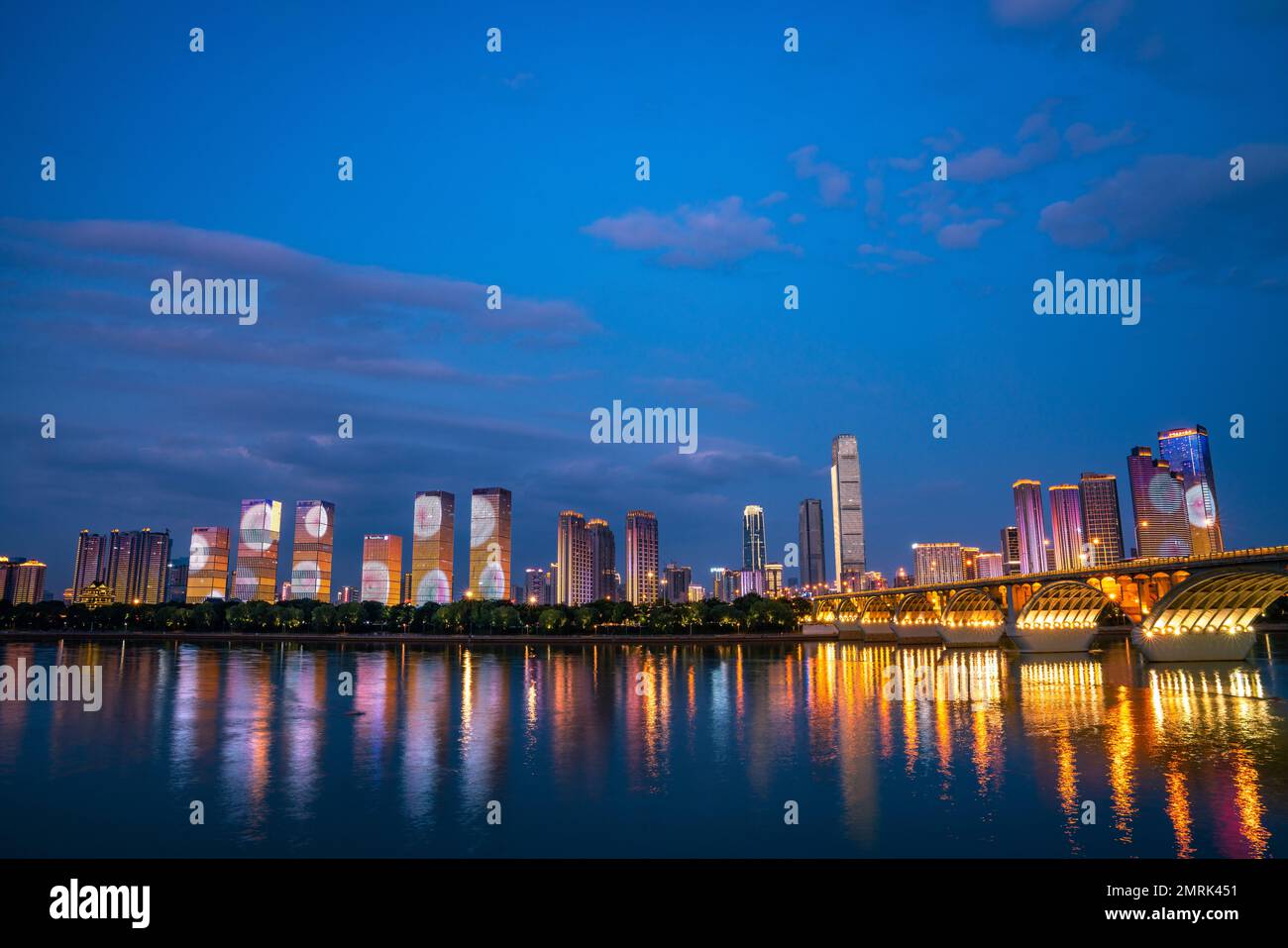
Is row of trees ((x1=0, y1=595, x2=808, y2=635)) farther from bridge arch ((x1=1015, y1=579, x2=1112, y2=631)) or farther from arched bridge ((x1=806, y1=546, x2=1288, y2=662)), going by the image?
bridge arch ((x1=1015, y1=579, x2=1112, y2=631))

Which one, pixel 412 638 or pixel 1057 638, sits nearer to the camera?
pixel 1057 638

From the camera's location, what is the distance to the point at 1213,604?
81.0 meters

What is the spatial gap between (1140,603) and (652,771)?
244ft

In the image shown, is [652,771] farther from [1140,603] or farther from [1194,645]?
[1194,645]

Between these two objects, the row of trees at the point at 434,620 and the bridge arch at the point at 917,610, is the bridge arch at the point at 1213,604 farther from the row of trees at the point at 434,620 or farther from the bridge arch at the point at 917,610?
the row of trees at the point at 434,620

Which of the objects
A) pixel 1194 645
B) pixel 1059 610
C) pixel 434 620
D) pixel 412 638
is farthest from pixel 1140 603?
pixel 434 620

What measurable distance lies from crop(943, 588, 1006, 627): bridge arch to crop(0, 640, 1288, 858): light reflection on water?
70578mm

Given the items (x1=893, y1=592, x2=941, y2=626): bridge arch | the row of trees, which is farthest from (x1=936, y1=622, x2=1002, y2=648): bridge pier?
the row of trees

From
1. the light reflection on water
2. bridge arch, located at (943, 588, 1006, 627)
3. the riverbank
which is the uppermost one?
bridge arch, located at (943, 588, 1006, 627)

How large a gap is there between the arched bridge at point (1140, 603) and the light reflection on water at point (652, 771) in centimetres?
1231

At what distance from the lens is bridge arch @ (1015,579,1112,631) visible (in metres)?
110

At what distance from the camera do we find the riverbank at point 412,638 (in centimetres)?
17000
